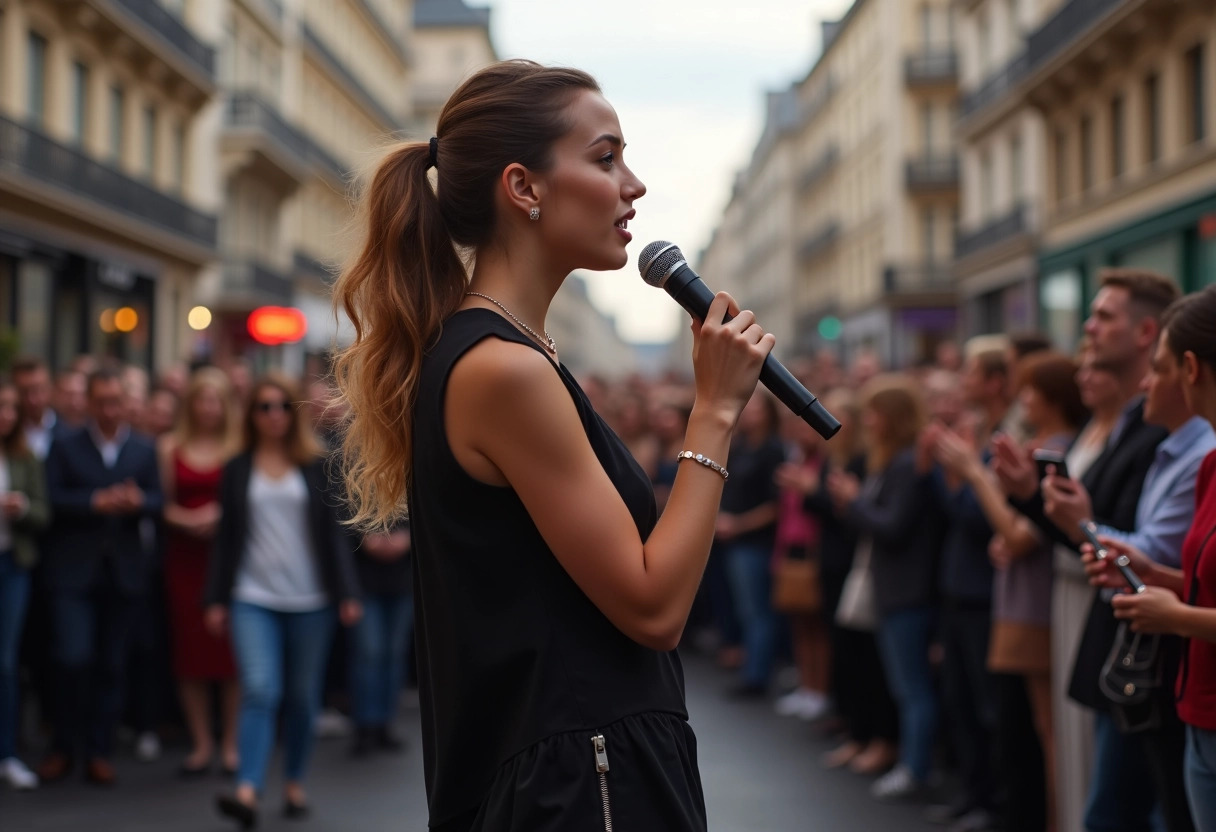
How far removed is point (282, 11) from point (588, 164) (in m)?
42.2

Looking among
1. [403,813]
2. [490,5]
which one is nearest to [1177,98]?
[403,813]

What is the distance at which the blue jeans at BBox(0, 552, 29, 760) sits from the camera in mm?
8367

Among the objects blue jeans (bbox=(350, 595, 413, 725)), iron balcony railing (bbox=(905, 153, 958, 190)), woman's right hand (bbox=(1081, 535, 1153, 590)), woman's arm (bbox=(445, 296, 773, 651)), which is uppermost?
iron balcony railing (bbox=(905, 153, 958, 190))

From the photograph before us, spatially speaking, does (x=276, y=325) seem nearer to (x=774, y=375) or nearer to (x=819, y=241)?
(x=774, y=375)

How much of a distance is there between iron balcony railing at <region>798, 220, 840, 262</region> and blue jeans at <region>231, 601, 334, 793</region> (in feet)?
196

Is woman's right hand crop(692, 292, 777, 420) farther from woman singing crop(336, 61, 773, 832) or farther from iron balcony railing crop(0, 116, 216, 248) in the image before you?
iron balcony railing crop(0, 116, 216, 248)

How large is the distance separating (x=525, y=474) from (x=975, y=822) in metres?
5.77

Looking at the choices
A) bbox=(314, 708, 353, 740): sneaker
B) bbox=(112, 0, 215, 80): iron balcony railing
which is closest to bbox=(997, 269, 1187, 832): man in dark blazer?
bbox=(314, 708, 353, 740): sneaker

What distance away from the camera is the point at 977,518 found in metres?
7.20

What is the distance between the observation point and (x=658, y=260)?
271 centimetres

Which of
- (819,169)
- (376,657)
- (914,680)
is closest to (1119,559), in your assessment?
(914,680)

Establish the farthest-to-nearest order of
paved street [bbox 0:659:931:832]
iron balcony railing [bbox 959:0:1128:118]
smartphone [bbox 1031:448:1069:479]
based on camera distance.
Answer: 1. iron balcony railing [bbox 959:0:1128:118]
2. paved street [bbox 0:659:931:832]
3. smartphone [bbox 1031:448:1069:479]

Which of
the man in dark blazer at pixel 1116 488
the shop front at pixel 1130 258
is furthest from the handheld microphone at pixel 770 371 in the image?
the shop front at pixel 1130 258

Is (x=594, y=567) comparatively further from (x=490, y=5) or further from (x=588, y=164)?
(x=490, y=5)
